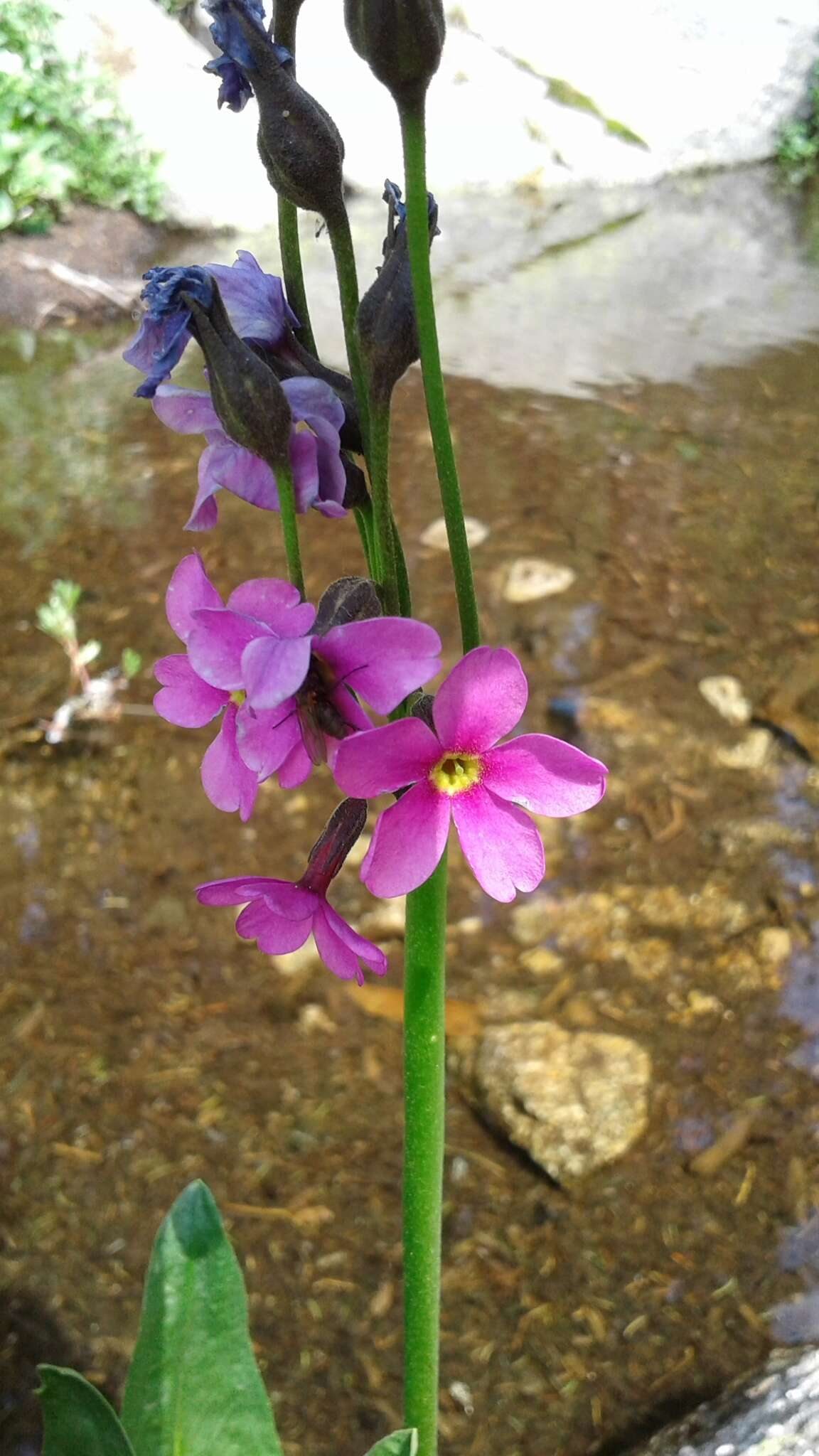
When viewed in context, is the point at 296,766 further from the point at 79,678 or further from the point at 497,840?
the point at 79,678

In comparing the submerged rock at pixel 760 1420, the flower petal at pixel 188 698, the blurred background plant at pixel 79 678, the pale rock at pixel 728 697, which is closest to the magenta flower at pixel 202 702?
the flower petal at pixel 188 698

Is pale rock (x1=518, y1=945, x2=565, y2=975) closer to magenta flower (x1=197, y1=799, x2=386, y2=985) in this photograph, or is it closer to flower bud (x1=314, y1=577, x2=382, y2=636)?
magenta flower (x1=197, y1=799, x2=386, y2=985)

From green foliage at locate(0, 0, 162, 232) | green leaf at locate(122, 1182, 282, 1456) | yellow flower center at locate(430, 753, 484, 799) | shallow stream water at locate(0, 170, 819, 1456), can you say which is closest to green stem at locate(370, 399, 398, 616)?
yellow flower center at locate(430, 753, 484, 799)

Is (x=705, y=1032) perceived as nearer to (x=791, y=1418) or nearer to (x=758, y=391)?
(x=791, y=1418)

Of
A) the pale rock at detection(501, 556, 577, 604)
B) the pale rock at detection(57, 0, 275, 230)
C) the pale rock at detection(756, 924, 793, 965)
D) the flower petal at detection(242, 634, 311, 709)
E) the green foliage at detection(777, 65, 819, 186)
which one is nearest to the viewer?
the flower petal at detection(242, 634, 311, 709)

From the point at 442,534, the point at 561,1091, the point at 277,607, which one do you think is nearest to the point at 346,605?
the point at 277,607
